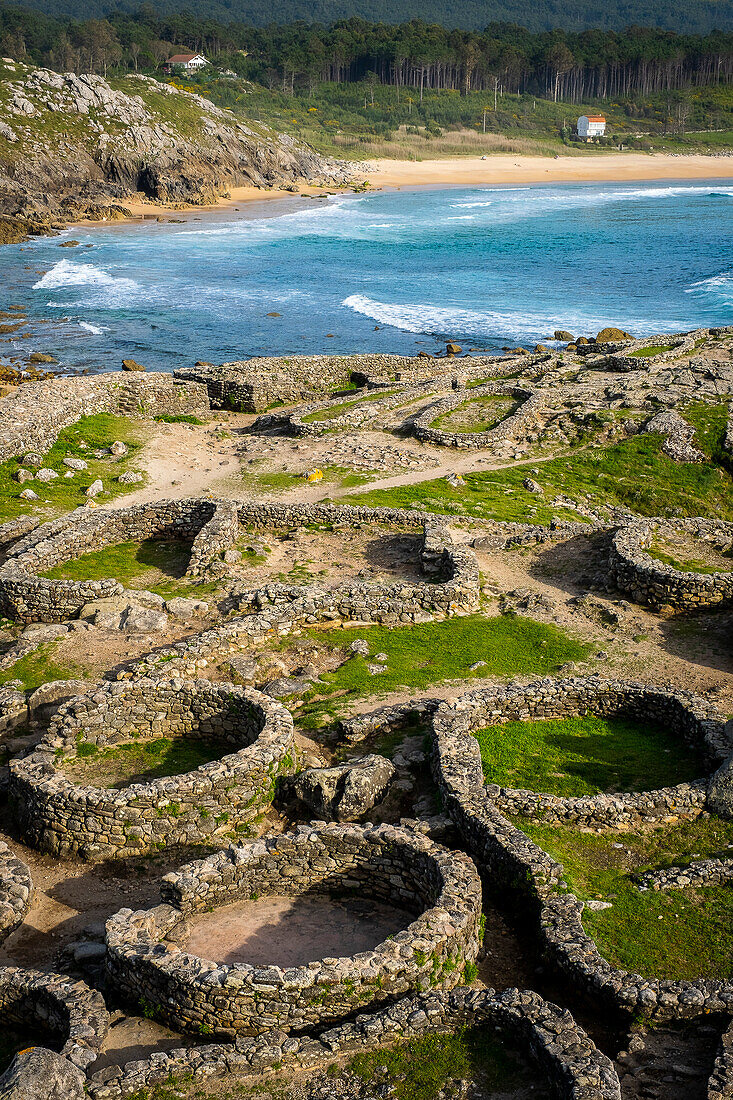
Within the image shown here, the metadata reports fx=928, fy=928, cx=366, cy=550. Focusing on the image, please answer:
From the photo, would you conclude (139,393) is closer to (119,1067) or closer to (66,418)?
(66,418)

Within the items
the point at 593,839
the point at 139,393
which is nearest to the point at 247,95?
the point at 139,393

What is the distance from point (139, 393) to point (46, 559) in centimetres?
1421

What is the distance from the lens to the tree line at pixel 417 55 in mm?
164250

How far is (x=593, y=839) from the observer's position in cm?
1345

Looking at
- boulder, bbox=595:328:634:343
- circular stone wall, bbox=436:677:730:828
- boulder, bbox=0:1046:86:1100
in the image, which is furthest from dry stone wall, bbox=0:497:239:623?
boulder, bbox=595:328:634:343

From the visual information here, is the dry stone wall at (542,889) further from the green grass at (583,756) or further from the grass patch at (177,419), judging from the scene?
the grass patch at (177,419)

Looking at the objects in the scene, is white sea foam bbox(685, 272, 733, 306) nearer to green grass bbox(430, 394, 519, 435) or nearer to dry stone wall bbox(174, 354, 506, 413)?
dry stone wall bbox(174, 354, 506, 413)

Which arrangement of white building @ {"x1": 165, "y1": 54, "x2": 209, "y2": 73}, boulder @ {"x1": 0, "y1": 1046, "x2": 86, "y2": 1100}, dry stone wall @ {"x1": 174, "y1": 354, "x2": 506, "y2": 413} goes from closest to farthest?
1. boulder @ {"x1": 0, "y1": 1046, "x2": 86, "y2": 1100}
2. dry stone wall @ {"x1": 174, "y1": 354, "x2": 506, "y2": 413}
3. white building @ {"x1": 165, "y1": 54, "x2": 209, "y2": 73}

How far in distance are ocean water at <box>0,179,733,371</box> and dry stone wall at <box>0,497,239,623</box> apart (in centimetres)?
2459

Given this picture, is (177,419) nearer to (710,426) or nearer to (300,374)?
(300,374)

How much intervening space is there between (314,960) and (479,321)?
170ft

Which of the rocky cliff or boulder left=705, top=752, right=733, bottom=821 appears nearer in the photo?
boulder left=705, top=752, right=733, bottom=821

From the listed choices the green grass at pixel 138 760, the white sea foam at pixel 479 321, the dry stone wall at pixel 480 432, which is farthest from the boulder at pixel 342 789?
the white sea foam at pixel 479 321

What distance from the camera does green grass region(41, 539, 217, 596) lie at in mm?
21344
